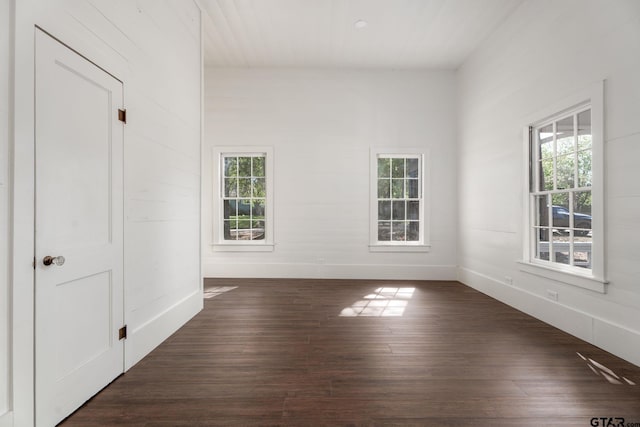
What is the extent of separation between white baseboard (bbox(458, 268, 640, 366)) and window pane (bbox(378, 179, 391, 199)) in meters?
2.03

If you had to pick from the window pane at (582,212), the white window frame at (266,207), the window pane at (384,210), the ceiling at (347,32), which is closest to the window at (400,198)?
the window pane at (384,210)

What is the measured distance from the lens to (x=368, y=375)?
2227 millimetres

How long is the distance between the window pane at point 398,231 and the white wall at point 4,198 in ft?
16.3

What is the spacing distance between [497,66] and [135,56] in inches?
172

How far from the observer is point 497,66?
4293mm

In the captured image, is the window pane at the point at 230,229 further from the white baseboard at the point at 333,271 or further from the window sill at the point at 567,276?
the window sill at the point at 567,276

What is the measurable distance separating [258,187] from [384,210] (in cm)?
229

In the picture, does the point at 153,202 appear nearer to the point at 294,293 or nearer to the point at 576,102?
the point at 294,293

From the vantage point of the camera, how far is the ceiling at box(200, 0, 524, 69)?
3.83 m

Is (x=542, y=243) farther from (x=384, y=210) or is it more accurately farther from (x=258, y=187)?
(x=258, y=187)

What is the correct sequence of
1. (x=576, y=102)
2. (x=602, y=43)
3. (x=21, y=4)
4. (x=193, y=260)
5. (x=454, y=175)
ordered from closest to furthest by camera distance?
(x=21, y=4) < (x=602, y=43) < (x=576, y=102) < (x=193, y=260) < (x=454, y=175)

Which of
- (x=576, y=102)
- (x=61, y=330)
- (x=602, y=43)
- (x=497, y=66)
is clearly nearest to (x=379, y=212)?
(x=497, y=66)

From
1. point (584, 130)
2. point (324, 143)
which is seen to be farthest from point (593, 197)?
point (324, 143)

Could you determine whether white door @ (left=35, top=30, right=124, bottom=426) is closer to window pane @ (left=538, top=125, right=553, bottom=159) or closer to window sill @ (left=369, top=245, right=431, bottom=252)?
window sill @ (left=369, top=245, right=431, bottom=252)
